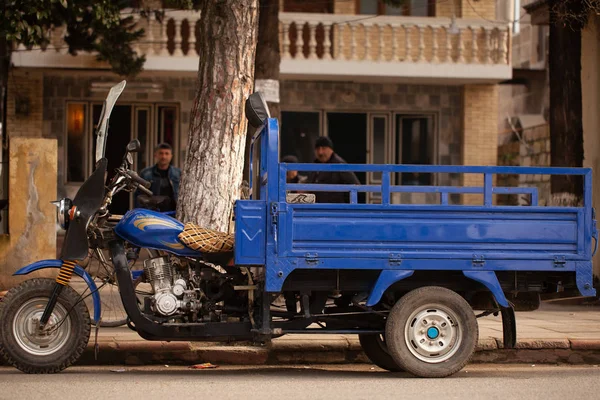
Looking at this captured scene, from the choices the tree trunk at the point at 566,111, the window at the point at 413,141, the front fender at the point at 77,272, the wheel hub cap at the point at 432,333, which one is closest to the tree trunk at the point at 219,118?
the front fender at the point at 77,272

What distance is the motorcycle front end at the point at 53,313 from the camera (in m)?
7.56

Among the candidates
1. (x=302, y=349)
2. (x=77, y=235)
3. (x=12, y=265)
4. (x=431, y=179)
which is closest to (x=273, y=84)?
(x=12, y=265)

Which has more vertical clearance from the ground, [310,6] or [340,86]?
[310,6]

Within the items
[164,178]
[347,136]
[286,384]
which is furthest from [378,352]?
[347,136]

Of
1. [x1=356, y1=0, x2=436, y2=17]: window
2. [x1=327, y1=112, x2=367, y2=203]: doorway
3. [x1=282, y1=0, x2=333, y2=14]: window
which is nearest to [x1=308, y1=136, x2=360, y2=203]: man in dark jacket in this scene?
[x1=327, y1=112, x2=367, y2=203]: doorway

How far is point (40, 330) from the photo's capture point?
7547mm

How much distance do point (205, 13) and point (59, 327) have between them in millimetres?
3725

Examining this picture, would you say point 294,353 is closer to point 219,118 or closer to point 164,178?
point 219,118

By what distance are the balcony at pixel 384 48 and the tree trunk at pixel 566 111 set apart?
215 inches

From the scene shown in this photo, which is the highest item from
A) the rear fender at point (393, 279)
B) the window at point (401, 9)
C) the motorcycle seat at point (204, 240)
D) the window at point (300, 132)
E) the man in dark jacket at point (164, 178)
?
the window at point (401, 9)

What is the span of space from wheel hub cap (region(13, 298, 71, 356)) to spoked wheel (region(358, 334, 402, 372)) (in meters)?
2.35

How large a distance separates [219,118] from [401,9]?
39.4 feet

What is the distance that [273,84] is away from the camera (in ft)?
41.3

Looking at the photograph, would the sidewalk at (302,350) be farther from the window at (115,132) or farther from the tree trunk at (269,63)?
the window at (115,132)
